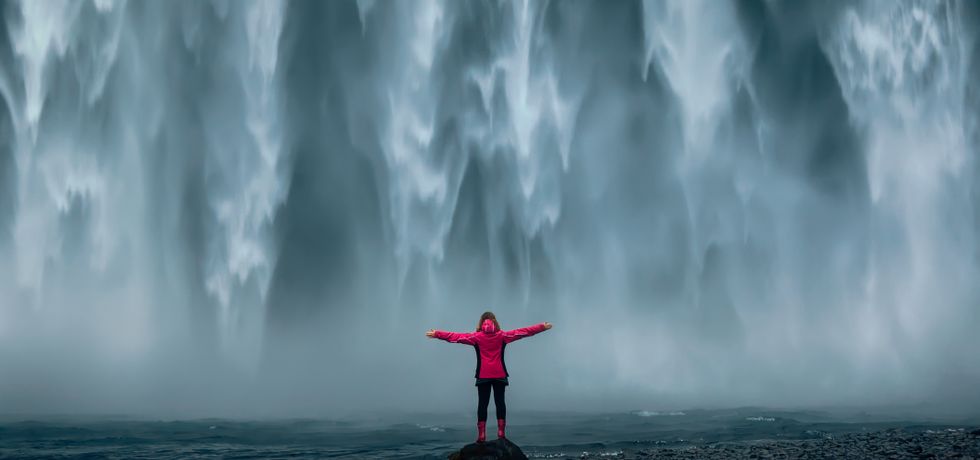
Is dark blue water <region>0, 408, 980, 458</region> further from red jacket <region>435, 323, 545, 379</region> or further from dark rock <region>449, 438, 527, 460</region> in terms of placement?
red jacket <region>435, 323, 545, 379</region>

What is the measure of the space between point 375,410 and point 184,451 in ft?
98.5

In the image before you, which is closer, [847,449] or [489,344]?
[489,344]

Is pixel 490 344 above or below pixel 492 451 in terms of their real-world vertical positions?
above

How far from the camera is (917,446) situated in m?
21.5

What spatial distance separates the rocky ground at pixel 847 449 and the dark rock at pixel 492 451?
419cm

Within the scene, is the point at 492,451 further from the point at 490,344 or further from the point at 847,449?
the point at 847,449

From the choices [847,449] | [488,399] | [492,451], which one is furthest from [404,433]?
[847,449]

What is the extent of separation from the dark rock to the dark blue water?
4178 mm

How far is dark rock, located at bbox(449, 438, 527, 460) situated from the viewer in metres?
19.0

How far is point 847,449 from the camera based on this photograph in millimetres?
21891

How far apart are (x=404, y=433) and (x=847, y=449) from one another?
64.0 feet

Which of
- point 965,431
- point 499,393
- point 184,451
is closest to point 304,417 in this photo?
point 184,451

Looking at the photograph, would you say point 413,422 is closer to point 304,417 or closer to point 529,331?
point 304,417

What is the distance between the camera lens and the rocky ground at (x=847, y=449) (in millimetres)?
20062
